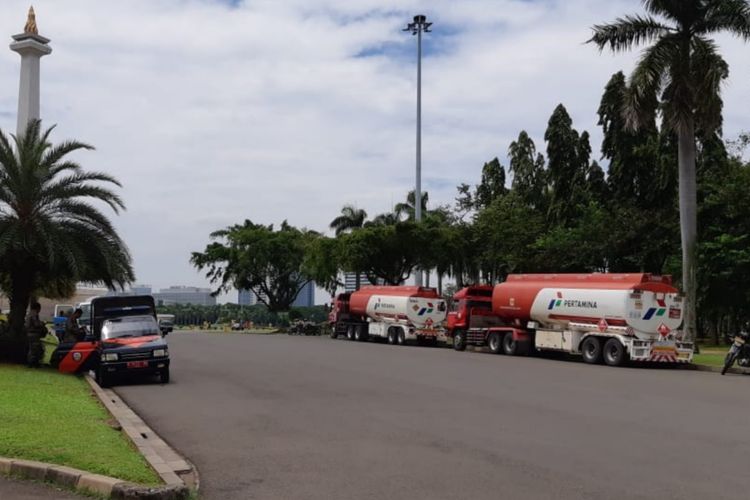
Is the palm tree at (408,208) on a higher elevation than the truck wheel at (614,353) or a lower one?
higher

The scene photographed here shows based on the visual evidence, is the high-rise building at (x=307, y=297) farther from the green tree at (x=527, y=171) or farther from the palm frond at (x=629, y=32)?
the palm frond at (x=629, y=32)

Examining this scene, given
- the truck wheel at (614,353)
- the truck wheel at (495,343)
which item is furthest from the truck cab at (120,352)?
the truck wheel at (495,343)

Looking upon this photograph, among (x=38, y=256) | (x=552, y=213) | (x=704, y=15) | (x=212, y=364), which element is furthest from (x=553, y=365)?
(x=552, y=213)

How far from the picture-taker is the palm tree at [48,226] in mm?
20719

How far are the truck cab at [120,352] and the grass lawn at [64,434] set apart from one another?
110 inches

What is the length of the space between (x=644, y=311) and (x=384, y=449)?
18938 mm

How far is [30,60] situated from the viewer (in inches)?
1863

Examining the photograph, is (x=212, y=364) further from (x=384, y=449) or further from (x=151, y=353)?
(x=384, y=449)

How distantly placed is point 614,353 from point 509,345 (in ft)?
20.1

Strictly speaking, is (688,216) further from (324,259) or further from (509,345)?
(324,259)

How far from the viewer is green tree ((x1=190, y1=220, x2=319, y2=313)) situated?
66438 millimetres

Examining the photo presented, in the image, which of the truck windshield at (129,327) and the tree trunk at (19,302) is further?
the tree trunk at (19,302)

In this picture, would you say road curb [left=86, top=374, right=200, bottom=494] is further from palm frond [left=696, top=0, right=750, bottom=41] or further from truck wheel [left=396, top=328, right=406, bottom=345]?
truck wheel [left=396, top=328, right=406, bottom=345]

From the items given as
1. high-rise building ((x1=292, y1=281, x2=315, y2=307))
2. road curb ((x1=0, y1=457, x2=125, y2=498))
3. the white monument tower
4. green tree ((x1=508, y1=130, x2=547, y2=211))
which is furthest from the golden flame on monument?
high-rise building ((x1=292, y1=281, x2=315, y2=307))
